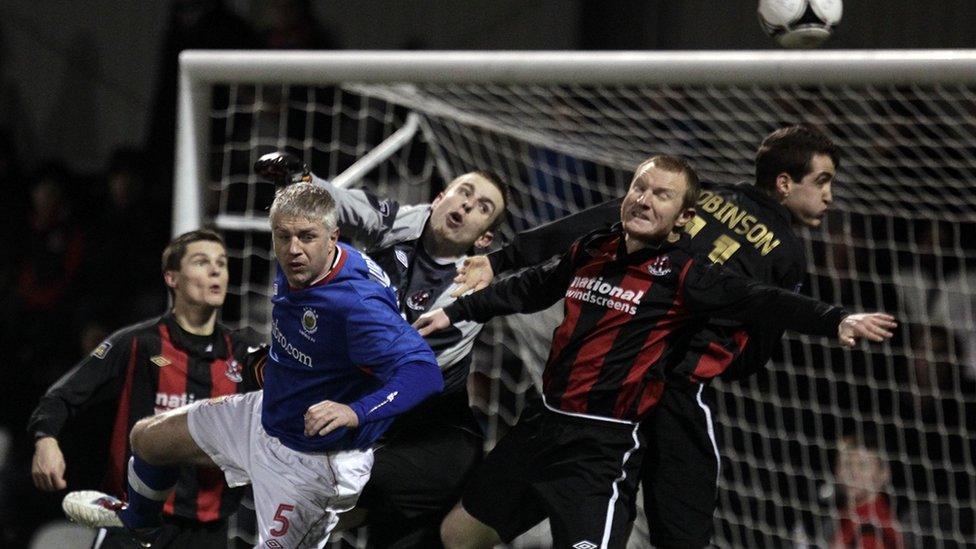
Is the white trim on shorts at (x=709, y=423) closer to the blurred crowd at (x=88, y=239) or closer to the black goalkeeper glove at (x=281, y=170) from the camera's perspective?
the black goalkeeper glove at (x=281, y=170)

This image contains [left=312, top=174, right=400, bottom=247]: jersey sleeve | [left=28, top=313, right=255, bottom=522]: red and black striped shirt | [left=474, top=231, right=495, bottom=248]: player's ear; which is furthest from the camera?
[left=28, top=313, right=255, bottom=522]: red and black striped shirt

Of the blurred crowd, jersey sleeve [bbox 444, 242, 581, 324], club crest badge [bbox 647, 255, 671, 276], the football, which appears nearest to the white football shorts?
jersey sleeve [bbox 444, 242, 581, 324]

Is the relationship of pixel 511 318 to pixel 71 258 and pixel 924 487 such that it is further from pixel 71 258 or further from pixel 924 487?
pixel 71 258

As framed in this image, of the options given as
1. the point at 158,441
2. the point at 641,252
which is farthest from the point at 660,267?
the point at 158,441

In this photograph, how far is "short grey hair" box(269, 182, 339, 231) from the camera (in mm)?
3459

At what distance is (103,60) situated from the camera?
847cm

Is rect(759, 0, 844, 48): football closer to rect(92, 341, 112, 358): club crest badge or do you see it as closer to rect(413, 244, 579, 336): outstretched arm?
rect(413, 244, 579, 336): outstretched arm

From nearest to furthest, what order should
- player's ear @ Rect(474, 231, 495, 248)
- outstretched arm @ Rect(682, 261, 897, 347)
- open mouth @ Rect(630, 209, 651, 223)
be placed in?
1. outstretched arm @ Rect(682, 261, 897, 347)
2. open mouth @ Rect(630, 209, 651, 223)
3. player's ear @ Rect(474, 231, 495, 248)

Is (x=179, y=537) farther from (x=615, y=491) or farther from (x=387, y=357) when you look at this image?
(x=615, y=491)

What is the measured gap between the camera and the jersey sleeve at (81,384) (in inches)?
166

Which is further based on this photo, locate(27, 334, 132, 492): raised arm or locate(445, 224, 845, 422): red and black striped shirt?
locate(27, 334, 132, 492): raised arm

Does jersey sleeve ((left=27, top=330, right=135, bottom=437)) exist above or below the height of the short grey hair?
below

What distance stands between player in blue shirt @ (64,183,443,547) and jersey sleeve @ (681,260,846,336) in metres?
0.70

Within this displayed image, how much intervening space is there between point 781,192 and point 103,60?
5669 millimetres
